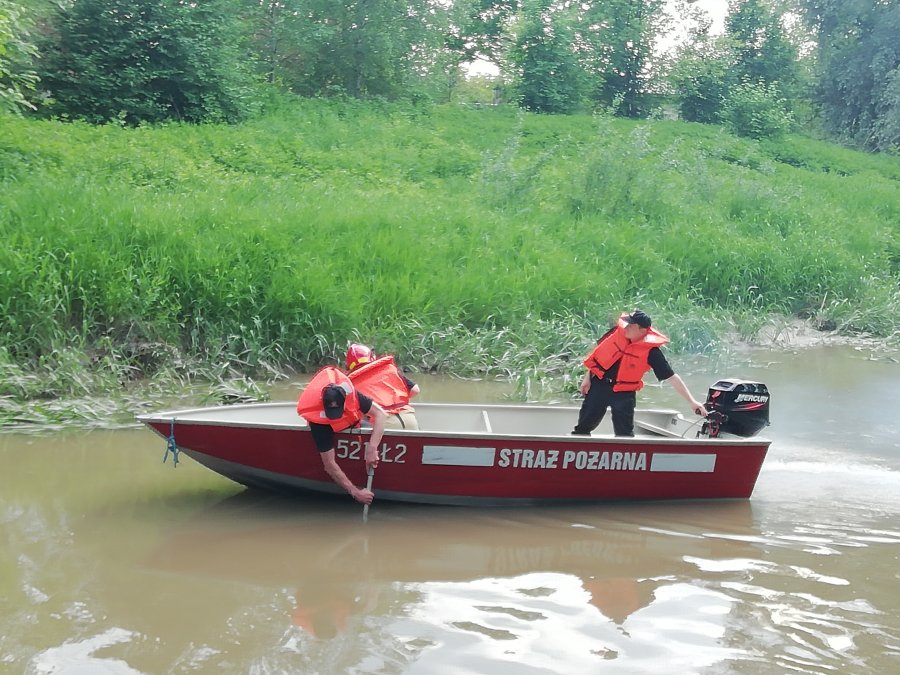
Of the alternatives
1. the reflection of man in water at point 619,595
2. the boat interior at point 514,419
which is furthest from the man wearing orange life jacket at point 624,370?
the reflection of man in water at point 619,595

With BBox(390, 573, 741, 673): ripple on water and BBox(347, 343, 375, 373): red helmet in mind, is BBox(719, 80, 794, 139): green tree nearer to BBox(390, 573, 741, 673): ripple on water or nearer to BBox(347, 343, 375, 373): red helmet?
BBox(347, 343, 375, 373): red helmet

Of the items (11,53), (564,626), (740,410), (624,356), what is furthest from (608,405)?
(11,53)

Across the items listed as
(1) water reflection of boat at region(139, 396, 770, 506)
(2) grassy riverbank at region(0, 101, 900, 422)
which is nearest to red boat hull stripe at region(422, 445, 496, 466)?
(1) water reflection of boat at region(139, 396, 770, 506)

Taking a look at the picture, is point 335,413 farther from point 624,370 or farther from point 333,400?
point 624,370

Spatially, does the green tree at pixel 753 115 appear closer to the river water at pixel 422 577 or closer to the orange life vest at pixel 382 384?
the river water at pixel 422 577

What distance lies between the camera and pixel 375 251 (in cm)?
1179

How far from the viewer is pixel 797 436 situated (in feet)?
28.8

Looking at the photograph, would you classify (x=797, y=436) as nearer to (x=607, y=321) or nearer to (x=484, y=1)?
(x=607, y=321)

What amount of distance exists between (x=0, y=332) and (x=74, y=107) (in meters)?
10.4

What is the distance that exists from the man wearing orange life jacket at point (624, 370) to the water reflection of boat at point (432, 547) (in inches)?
28.9

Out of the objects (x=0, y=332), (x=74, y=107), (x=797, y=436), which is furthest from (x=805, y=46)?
(x=0, y=332)

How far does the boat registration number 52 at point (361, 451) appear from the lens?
605 centimetres

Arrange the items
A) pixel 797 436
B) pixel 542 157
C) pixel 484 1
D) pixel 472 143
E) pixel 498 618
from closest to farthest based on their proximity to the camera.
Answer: pixel 498 618
pixel 797 436
pixel 542 157
pixel 472 143
pixel 484 1

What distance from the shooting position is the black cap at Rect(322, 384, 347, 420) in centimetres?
569
